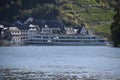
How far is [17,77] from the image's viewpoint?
168 ft

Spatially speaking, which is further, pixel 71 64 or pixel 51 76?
pixel 71 64

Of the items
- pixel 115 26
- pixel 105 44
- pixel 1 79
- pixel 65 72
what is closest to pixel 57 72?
pixel 65 72

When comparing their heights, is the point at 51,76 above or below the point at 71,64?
above

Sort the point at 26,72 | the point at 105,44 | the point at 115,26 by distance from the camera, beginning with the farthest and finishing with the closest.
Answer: the point at 105,44 → the point at 115,26 → the point at 26,72

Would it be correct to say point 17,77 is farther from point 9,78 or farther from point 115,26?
point 115,26

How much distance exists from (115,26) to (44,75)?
86.6m

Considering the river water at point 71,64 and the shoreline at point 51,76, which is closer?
the shoreline at point 51,76

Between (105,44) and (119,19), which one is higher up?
(119,19)

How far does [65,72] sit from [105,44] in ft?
461

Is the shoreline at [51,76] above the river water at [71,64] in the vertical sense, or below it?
above

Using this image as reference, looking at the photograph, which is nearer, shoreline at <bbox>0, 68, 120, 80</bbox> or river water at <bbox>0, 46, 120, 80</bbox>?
shoreline at <bbox>0, 68, 120, 80</bbox>

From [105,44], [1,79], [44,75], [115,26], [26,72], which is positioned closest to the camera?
[1,79]

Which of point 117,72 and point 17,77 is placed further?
point 117,72

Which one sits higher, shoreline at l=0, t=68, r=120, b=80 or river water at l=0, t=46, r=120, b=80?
shoreline at l=0, t=68, r=120, b=80
